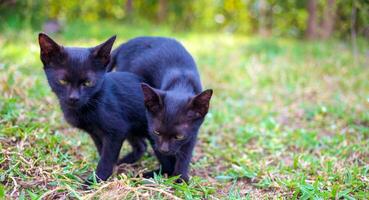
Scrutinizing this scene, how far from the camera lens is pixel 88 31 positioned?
33.0ft

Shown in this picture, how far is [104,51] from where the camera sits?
3.38m

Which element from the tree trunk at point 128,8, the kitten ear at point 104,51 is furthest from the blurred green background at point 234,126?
the tree trunk at point 128,8

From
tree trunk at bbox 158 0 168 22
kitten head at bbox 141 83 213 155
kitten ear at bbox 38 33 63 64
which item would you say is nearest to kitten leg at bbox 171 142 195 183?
kitten head at bbox 141 83 213 155

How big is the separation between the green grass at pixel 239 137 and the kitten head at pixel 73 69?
574mm

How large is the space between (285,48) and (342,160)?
18.6 ft

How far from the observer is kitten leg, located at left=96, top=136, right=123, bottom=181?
136 inches

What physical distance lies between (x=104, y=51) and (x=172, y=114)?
2.35 ft

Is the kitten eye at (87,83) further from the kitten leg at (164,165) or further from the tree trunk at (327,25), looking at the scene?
the tree trunk at (327,25)

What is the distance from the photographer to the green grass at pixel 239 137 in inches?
127

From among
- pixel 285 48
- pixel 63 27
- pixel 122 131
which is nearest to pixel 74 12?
pixel 63 27

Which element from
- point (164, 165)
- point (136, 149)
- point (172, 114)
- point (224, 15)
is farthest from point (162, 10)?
point (172, 114)

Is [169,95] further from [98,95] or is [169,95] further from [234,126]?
[234,126]

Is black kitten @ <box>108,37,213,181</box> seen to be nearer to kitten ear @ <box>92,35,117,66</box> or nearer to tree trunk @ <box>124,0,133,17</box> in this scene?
kitten ear @ <box>92,35,117,66</box>

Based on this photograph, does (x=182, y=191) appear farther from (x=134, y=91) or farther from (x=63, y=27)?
(x=63, y=27)
